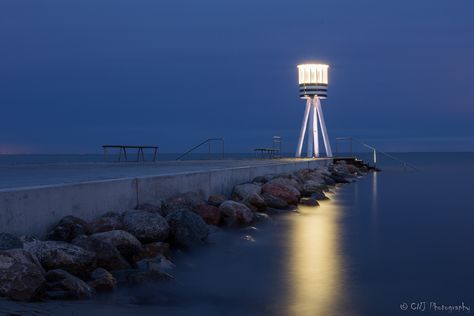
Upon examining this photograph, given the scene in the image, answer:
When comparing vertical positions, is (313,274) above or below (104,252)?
below

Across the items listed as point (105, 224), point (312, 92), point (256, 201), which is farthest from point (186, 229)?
point (312, 92)

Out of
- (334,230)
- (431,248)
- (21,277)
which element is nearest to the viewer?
(21,277)

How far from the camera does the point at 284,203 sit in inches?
579

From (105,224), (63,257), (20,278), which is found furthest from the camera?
(105,224)

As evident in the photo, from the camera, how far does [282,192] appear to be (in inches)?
605

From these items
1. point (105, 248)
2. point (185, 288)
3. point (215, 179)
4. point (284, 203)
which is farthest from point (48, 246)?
point (284, 203)

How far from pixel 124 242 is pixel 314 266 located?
2.68 m

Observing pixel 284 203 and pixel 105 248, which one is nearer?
pixel 105 248

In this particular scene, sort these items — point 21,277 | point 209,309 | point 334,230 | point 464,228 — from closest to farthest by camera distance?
point 21,277, point 209,309, point 334,230, point 464,228

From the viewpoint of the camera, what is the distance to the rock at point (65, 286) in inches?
237

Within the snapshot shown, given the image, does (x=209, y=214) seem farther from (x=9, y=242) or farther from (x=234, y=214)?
(x=9, y=242)

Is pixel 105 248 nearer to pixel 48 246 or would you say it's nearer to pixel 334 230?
pixel 48 246

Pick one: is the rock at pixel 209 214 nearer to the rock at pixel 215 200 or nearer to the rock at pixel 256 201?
the rock at pixel 215 200

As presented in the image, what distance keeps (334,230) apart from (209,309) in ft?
20.8
